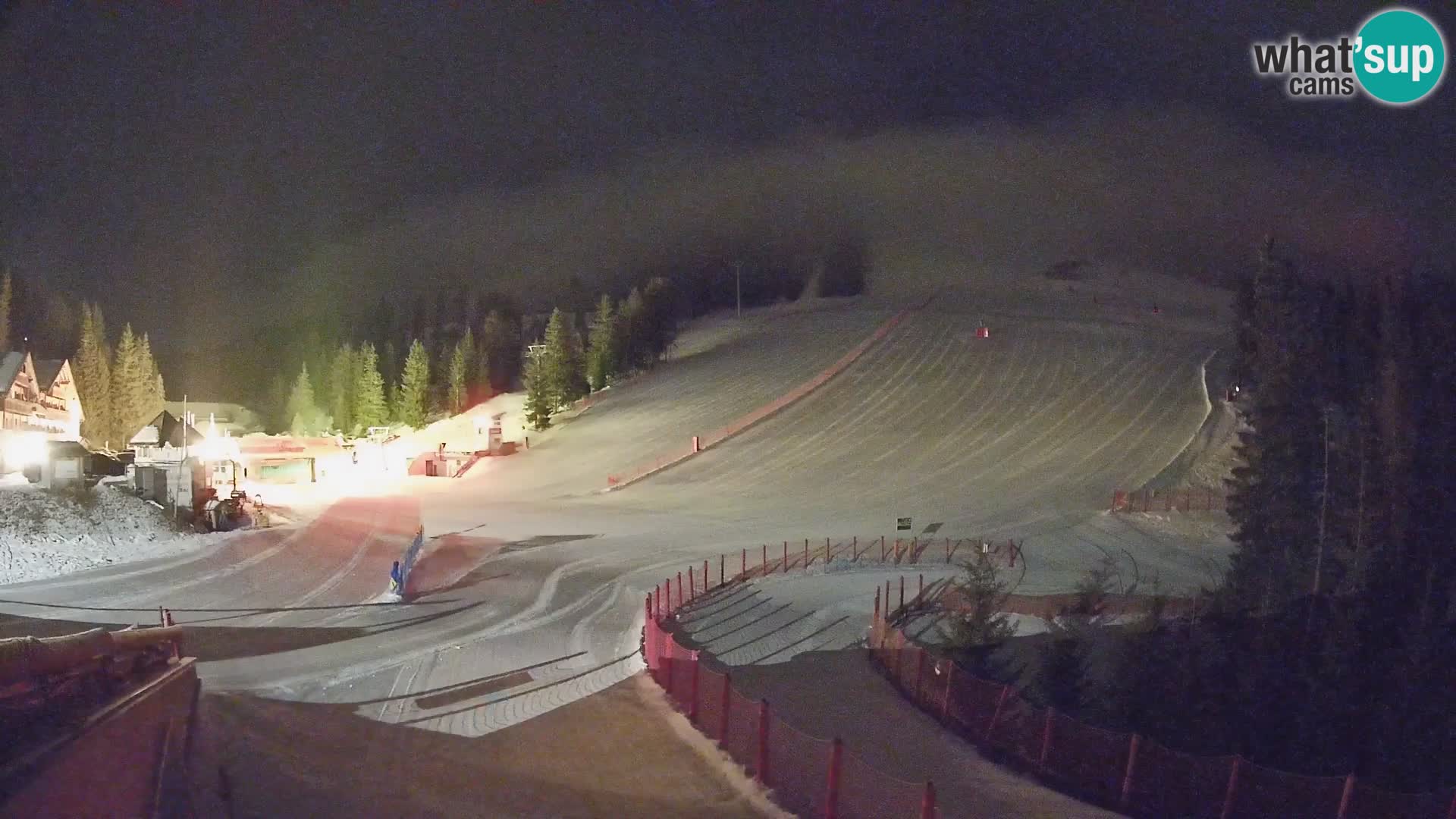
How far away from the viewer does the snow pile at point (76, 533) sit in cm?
2134

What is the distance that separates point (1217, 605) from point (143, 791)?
2379 cm

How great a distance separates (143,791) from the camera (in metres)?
6.07

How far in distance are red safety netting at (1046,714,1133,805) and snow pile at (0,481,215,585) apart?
19749 mm

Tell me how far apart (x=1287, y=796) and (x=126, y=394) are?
8784 centimetres

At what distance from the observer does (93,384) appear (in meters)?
76.7

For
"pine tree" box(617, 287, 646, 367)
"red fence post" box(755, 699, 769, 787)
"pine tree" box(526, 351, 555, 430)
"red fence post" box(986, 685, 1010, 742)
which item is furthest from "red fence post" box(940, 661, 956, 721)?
"pine tree" box(617, 287, 646, 367)

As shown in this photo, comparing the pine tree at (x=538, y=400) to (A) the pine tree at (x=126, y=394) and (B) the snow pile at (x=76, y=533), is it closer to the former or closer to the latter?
(A) the pine tree at (x=126, y=394)

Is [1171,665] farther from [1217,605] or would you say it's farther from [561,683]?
[561,683]

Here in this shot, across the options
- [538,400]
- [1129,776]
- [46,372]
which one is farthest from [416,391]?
[1129,776]

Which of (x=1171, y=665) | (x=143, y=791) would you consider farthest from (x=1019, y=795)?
(x=1171, y=665)

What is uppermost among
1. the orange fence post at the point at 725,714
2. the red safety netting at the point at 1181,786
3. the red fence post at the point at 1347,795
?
the orange fence post at the point at 725,714

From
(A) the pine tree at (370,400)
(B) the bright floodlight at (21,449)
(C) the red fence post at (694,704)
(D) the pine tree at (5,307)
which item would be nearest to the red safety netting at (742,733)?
(C) the red fence post at (694,704)

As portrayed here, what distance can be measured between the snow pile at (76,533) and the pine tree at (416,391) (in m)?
66.5

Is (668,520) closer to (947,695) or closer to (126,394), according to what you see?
(947,695)
